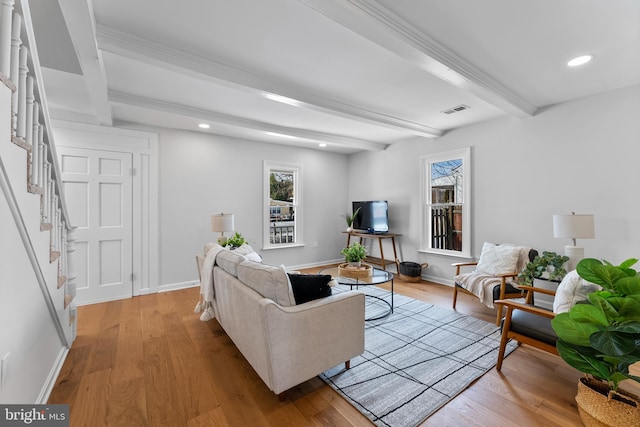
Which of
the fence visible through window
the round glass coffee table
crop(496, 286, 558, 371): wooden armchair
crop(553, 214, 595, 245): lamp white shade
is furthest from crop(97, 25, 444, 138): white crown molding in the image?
crop(496, 286, 558, 371): wooden armchair

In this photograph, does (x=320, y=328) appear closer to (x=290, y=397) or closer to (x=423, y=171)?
(x=290, y=397)

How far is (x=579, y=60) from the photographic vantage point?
2420mm

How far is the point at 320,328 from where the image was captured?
190 centimetres

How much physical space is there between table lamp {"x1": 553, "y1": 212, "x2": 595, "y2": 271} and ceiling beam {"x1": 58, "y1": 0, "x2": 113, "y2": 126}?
4177 millimetres

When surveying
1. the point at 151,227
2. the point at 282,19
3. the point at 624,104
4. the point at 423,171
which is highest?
the point at 282,19

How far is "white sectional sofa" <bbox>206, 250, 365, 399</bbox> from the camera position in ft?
5.68

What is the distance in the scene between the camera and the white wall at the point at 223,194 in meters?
4.25

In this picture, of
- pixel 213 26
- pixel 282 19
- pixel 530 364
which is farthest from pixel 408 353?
pixel 213 26

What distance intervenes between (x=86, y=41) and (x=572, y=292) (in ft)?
12.5

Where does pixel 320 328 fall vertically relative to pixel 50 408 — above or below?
above

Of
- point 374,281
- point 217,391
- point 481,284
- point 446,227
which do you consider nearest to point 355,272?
point 374,281

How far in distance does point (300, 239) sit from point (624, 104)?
15.8ft

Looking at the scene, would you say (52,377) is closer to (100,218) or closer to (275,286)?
(275,286)

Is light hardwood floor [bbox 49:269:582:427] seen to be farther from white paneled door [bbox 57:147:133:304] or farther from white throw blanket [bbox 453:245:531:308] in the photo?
white paneled door [bbox 57:147:133:304]
